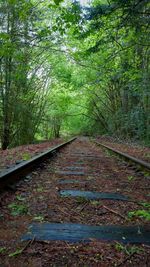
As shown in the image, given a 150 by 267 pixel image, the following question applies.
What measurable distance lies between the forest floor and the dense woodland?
2950mm

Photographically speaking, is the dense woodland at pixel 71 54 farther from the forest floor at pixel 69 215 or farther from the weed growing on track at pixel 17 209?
the weed growing on track at pixel 17 209

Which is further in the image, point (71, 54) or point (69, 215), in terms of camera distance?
point (71, 54)

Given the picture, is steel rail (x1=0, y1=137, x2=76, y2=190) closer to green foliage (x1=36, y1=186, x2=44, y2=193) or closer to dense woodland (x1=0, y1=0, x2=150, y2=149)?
green foliage (x1=36, y1=186, x2=44, y2=193)

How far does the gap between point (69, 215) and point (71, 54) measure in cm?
721

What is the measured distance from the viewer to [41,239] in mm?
1785

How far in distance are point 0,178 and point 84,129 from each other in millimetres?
30401

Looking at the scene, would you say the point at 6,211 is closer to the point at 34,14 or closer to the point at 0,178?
the point at 0,178

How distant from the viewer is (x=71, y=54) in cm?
861

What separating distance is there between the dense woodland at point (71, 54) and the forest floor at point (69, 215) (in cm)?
295

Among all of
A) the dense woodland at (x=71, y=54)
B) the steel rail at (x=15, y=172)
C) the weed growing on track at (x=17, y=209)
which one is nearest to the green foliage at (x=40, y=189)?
the steel rail at (x=15, y=172)

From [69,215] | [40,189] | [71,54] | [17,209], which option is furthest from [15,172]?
[71,54]

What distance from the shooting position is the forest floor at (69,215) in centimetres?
157

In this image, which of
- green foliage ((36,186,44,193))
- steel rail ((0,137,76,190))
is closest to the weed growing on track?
steel rail ((0,137,76,190))

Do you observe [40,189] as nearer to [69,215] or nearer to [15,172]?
[15,172]
